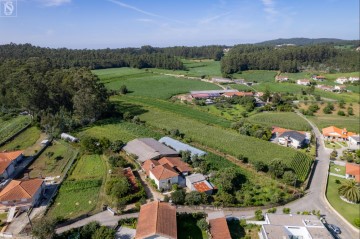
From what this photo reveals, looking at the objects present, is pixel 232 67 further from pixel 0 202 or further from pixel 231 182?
pixel 0 202

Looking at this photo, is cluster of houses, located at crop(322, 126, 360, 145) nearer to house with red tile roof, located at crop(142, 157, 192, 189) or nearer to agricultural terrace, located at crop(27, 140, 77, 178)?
house with red tile roof, located at crop(142, 157, 192, 189)

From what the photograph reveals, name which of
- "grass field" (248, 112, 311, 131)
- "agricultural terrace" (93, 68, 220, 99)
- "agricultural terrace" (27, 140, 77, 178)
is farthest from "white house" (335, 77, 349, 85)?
"agricultural terrace" (27, 140, 77, 178)

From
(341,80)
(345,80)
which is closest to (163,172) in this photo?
(341,80)

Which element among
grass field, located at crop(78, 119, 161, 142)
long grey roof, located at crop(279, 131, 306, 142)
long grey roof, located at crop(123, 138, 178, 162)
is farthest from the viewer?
grass field, located at crop(78, 119, 161, 142)

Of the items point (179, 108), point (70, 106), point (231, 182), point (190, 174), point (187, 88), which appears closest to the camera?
point (231, 182)

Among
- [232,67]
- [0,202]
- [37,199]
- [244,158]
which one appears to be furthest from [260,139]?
[232,67]

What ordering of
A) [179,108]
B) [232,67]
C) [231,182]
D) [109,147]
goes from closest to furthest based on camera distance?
[231,182] → [109,147] → [179,108] → [232,67]
